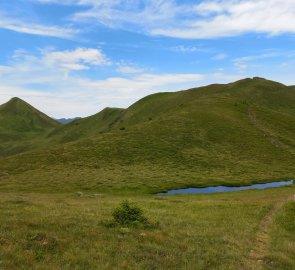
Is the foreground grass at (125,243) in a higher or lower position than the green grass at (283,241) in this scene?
higher

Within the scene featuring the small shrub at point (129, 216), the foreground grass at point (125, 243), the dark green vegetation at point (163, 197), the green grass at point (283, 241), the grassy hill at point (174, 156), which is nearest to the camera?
the foreground grass at point (125, 243)

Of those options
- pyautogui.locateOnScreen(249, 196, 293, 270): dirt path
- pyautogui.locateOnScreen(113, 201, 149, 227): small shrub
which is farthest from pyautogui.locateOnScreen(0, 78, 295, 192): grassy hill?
pyautogui.locateOnScreen(113, 201, 149, 227): small shrub

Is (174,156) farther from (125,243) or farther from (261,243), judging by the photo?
(125,243)

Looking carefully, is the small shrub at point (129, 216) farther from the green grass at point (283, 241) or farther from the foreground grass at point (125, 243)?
the green grass at point (283, 241)

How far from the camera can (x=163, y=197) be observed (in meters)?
45.3

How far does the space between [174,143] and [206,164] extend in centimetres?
1399

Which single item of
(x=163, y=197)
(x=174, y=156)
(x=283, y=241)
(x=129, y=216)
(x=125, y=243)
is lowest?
(x=163, y=197)

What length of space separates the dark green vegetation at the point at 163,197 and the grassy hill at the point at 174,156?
0.24 m

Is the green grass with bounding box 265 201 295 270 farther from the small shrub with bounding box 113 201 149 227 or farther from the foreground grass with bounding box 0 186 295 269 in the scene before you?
the small shrub with bounding box 113 201 149 227

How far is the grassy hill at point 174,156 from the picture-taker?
58.3m

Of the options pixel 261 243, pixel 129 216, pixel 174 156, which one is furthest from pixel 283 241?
pixel 174 156

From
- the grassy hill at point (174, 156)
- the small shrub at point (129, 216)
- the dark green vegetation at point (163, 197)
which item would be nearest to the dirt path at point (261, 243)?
the dark green vegetation at point (163, 197)

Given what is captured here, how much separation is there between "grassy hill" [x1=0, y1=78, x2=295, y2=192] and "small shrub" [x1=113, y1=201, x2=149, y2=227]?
95.2 ft

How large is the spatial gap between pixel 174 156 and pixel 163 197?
31.2 meters
